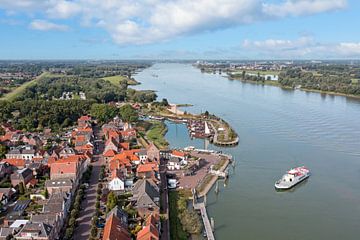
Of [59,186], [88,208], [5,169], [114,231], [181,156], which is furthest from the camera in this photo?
[181,156]

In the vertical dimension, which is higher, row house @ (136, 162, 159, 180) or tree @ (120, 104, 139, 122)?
tree @ (120, 104, 139, 122)

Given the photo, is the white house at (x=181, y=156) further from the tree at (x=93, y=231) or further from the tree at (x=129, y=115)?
the tree at (x=129, y=115)

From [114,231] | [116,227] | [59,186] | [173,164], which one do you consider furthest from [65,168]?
[114,231]

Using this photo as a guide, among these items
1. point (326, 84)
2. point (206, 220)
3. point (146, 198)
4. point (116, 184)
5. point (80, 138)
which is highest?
point (326, 84)

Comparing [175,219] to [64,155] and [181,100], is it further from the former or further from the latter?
[181,100]

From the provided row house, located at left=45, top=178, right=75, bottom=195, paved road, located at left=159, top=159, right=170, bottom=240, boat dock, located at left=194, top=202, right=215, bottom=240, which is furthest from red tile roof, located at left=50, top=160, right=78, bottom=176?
boat dock, located at left=194, top=202, right=215, bottom=240

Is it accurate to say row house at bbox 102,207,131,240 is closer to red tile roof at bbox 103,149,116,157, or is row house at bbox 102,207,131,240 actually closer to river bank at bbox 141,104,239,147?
red tile roof at bbox 103,149,116,157

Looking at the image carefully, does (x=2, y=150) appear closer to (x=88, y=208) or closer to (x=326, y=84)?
(x=88, y=208)
